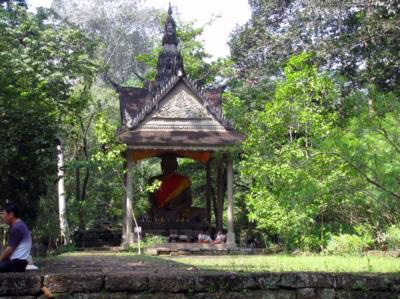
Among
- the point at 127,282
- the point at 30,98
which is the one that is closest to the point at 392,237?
the point at 30,98

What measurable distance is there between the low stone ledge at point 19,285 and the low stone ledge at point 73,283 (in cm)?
10

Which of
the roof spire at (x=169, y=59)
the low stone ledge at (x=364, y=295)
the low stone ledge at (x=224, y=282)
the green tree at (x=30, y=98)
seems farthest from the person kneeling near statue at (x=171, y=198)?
the low stone ledge at (x=364, y=295)

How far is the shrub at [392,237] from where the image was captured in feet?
46.4

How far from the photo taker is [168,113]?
72.1ft

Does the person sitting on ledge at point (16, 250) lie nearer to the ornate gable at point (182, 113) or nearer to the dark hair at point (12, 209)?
the dark hair at point (12, 209)

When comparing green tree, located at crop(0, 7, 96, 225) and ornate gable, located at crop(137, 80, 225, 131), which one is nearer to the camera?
green tree, located at crop(0, 7, 96, 225)

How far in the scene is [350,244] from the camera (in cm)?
1461

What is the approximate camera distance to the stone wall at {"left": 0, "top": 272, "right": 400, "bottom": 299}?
598cm

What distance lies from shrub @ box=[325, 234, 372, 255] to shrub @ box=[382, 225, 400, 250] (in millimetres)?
435

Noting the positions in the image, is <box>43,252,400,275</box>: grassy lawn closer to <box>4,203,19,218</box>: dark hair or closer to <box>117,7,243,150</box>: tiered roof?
<box>4,203,19,218</box>: dark hair

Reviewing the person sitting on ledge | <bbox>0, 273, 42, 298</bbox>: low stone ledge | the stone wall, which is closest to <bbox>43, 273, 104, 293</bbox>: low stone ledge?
the stone wall

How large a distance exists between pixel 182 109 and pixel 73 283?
16.4 meters

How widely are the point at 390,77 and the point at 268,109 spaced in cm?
1151

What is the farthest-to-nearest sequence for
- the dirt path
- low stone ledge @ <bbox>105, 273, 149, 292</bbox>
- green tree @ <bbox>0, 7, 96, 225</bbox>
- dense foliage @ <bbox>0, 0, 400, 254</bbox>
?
green tree @ <bbox>0, 7, 96, 225</bbox>
dense foliage @ <bbox>0, 0, 400, 254</bbox>
the dirt path
low stone ledge @ <bbox>105, 273, 149, 292</bbox>
